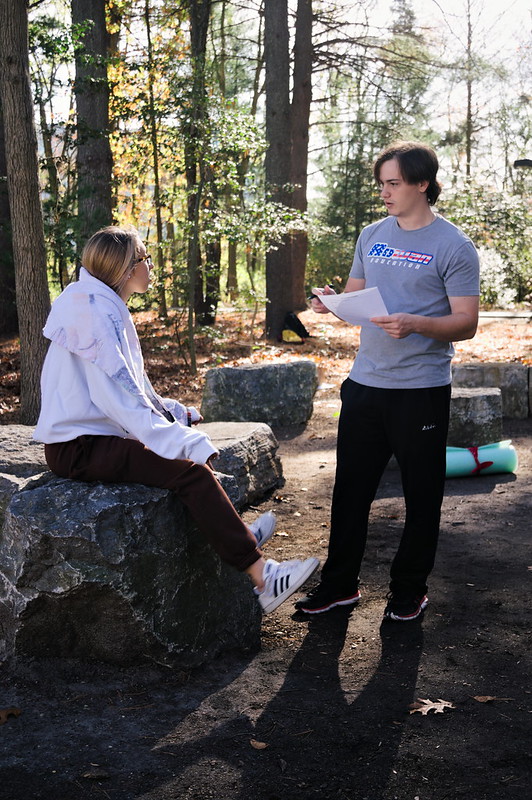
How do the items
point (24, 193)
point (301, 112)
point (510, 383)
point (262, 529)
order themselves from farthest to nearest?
1. point (301, 112)
2. point (510, 383)
3. point (24, 193)
4. point (262, 529)

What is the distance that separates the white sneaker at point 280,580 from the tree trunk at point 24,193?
560 centimetres

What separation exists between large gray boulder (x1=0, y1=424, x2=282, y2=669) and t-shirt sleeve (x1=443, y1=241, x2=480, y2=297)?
1528mm

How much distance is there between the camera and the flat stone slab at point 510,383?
864cm

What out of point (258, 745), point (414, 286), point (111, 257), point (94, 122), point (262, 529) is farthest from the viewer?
point (94, 122)

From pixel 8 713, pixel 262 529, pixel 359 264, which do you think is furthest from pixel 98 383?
pixel 359 264

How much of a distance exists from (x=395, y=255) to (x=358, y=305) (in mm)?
363

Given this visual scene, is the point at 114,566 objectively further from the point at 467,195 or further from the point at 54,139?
the point at 467,195

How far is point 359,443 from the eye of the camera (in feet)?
12.7

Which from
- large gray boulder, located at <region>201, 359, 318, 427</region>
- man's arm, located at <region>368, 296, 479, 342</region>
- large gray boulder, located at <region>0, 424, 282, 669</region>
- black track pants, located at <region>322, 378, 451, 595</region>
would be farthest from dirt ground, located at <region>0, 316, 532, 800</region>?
large gray boulder, located at <region>201, 359, 318, 427</region>

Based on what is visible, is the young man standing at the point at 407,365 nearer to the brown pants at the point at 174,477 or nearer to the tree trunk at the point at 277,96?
the brown pants at the point at 174,477

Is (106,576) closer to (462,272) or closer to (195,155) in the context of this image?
(462,272)

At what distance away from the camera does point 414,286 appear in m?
3.60

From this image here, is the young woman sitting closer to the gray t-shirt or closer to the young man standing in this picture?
the young man standing

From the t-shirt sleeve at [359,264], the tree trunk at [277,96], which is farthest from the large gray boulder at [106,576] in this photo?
the tree trunk at [277,96]
